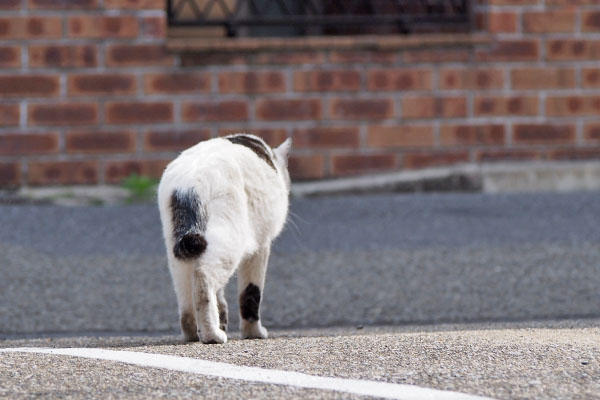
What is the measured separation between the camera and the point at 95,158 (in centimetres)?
690

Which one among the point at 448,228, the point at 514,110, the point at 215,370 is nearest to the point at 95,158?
the point at 448,228

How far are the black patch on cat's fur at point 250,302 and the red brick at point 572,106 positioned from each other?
3631 mm

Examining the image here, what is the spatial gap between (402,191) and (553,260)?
1567 mm

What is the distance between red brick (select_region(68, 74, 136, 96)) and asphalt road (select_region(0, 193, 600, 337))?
80 centimetres

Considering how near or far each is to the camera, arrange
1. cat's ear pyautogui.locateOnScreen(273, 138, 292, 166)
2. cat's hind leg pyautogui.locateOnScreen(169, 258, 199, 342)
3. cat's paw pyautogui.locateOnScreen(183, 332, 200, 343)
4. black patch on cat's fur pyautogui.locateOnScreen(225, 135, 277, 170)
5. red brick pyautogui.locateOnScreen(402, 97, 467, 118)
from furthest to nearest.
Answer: red brick pyautogui.locateOnScreen(402, 97, 467, 118) < cat's ear pyautogui.locateOnScreen(273, 138, 292, 166) < black patch on cat's fur pyautogui.locateOnScreen(225, 135, 277, 170) < cat's paw pyautogui.locateOnScreen(183, 332, 200, 343) < cat's hind leg pyautogui.locateOnScreen(169, 258, 199, 342)

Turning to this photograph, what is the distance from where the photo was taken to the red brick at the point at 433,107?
7082 millimetres

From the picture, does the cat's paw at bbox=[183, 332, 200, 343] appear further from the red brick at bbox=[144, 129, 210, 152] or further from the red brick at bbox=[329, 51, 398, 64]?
the red brick at bbox=[329, 51, 398, 64]

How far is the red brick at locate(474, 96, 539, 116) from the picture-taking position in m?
7.14

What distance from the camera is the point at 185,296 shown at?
3.97m

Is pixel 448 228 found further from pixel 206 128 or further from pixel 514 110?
pixel 206 128

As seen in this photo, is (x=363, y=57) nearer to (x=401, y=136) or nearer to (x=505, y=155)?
(x=401, y=136)

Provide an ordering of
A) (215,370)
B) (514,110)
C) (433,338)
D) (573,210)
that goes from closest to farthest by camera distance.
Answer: (215,370)
(433,338)
(573,210)
(514,110)

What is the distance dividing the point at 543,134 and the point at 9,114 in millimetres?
3739

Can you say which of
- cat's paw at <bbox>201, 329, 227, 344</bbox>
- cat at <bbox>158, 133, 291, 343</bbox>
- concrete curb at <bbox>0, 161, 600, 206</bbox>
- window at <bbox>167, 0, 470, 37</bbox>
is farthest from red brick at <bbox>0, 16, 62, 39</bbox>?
cat's paw at <bbox>201, 329, 227, 344</bbox>
